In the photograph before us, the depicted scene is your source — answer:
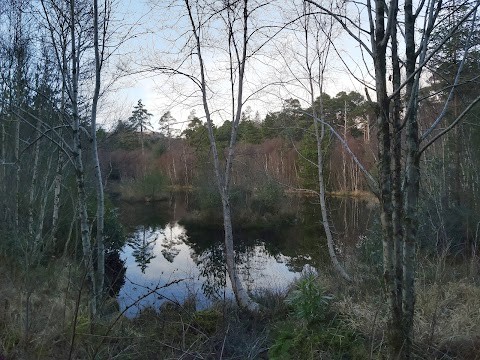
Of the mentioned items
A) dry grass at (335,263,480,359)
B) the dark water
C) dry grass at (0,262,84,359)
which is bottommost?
the dark water

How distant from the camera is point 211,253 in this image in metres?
13.8

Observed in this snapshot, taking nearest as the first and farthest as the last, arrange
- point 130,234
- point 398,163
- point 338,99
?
point 398,163
point 338,99
point 130,234

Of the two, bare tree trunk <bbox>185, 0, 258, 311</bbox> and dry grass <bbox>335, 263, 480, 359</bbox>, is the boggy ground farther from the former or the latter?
bare tree trunk <bbox>185, 0, 258, 311</bbox>

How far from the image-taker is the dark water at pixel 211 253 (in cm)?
885

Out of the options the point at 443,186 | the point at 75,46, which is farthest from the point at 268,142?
the point at 75,46

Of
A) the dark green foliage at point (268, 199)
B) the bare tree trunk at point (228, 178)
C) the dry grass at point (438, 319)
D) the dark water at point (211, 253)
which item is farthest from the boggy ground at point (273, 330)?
the dark green foliage at point (268, 199)

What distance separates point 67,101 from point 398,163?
7591mm

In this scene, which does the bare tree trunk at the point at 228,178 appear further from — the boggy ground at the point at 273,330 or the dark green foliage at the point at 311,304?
the dark green foliage at the point at 311,304

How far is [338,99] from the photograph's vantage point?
14.2 metres

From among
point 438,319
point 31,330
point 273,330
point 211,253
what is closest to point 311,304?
point 273,330

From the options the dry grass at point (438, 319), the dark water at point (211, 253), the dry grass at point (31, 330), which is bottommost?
the dark water at point (211, 253)

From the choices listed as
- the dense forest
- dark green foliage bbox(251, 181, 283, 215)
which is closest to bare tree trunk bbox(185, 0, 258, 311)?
the dense forest

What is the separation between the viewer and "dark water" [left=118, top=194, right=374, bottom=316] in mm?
8852

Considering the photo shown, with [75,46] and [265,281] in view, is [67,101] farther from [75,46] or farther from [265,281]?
[265,281]
